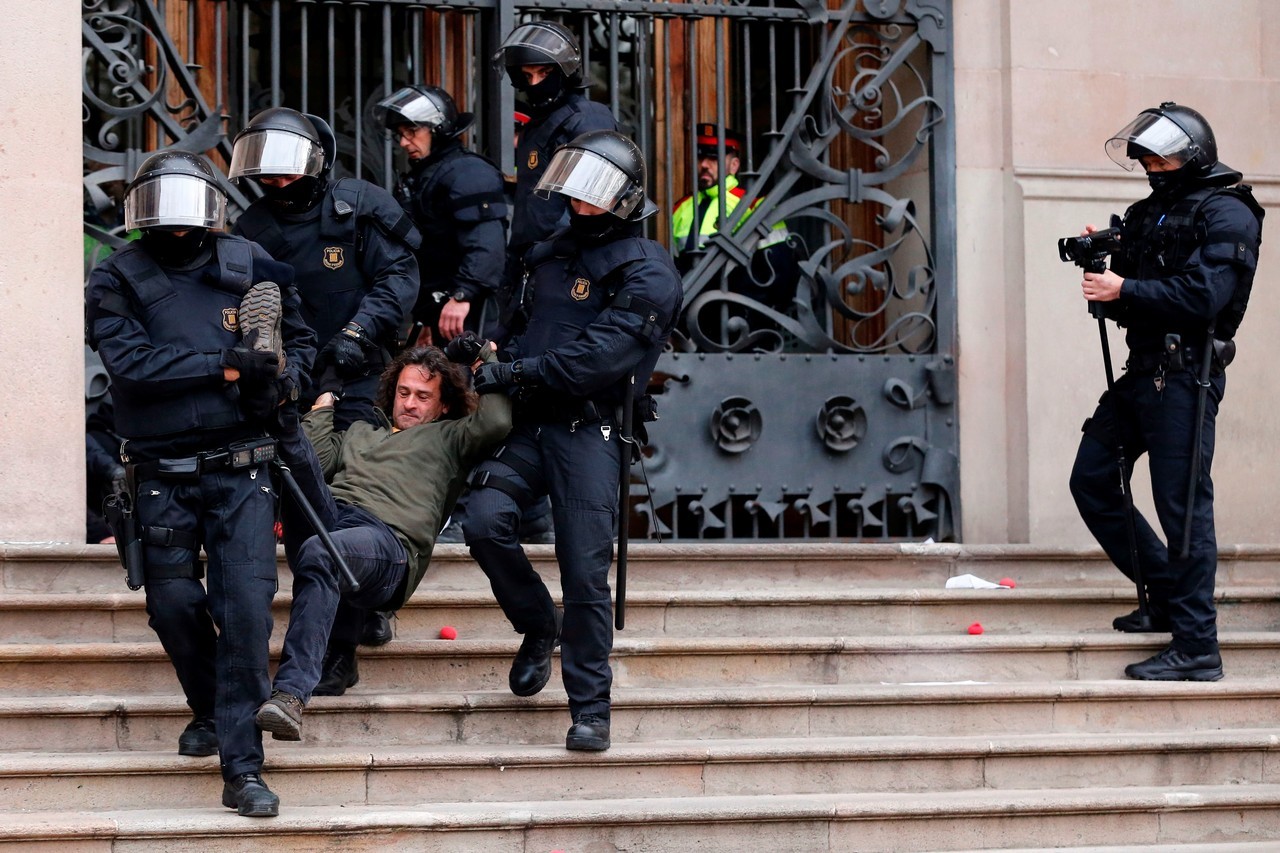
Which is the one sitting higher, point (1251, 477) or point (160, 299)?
point (160, 299)

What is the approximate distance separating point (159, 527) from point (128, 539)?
10 centimetres

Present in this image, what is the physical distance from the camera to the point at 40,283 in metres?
7.36

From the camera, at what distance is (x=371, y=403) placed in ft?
23.5

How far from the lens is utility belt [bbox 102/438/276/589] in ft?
18.3

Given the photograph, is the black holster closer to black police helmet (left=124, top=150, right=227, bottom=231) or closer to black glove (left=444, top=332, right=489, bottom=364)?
black police helmet (left=124, top=150, right=227, bottom=231)

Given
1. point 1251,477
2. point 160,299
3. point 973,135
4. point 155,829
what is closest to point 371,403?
point 160,299

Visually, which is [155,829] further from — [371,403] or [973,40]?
[973,40]

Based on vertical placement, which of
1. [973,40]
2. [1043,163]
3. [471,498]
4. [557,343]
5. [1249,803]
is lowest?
[1249,803]

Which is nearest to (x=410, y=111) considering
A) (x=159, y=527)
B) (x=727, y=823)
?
(x=159, y=527)

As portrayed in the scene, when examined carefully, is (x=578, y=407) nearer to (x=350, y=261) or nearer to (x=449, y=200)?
(x=350, y=261)

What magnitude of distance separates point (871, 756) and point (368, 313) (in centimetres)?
241

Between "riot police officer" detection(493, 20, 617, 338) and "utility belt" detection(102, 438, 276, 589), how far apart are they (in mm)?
1879

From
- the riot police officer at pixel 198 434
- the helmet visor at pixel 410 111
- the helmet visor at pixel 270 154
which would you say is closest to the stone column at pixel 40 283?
the helmet visor at pixel 270 154

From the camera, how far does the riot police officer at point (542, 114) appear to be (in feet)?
23.8
